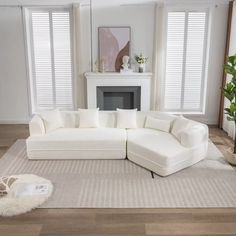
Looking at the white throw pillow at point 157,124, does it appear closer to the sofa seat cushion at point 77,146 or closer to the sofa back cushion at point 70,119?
the sofa seat cushion at point 77,146

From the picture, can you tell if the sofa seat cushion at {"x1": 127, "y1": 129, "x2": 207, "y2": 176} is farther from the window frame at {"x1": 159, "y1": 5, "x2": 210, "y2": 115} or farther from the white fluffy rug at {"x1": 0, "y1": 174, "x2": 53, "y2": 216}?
the window frame at {"x1": 159, "y1": 5, "x2": 210, "y2": 115}

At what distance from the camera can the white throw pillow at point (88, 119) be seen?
18.6 feet

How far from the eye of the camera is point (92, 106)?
720 centimetres

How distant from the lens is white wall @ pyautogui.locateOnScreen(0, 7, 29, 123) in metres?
6.97

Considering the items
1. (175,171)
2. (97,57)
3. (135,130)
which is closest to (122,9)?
(97,57)

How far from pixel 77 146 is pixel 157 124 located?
63.0 inches

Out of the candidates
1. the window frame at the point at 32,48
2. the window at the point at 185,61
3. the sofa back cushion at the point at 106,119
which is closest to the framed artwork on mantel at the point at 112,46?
the window frame at the point at 32,48

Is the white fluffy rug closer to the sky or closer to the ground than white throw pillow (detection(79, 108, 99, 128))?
closer to the ground

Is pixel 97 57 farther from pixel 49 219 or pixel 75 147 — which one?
pixel 49 219

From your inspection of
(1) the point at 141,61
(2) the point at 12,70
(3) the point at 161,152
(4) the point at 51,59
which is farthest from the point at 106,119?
(2) the point at 12,70

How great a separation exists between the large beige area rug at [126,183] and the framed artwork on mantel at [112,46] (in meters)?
2.91

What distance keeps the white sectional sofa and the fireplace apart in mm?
1594

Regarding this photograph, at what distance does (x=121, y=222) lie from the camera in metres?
3.46

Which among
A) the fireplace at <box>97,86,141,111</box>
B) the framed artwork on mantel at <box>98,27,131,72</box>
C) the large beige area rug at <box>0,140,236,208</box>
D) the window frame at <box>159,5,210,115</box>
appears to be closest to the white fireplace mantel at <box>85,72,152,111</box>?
the fireplace at <box>97,86,141,111</box>
